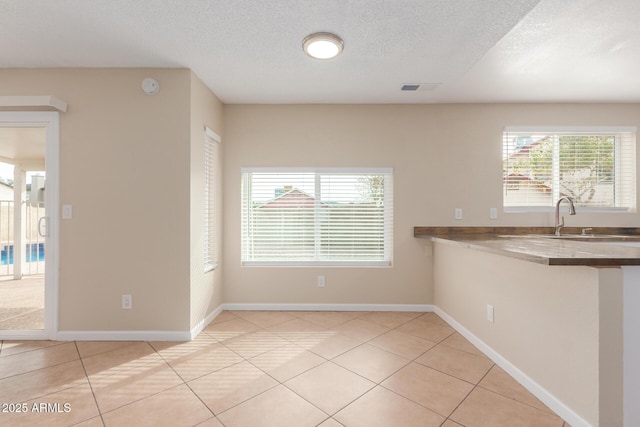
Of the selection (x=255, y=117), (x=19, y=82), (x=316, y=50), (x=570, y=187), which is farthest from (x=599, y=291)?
(x=19, y=82)

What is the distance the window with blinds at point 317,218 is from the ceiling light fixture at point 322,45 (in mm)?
1353

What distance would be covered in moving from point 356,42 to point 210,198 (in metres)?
2.03

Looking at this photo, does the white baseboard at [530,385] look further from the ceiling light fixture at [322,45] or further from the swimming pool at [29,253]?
the swimming pool at [29,253]

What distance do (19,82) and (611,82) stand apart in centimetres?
541

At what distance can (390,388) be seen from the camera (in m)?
1.80

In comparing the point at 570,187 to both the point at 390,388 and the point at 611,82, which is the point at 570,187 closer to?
the point at 611,82

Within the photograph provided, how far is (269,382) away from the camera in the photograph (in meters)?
1.86

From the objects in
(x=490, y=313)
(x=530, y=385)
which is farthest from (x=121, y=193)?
(x=530, y=385)

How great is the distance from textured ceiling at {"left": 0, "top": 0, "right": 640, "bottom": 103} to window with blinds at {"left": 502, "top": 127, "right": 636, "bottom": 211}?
0.47m

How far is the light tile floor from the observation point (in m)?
1.54

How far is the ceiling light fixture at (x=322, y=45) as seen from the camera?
2012 millimetres

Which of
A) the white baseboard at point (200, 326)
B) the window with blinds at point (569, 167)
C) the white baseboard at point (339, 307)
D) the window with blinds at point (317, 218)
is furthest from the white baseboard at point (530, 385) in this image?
the window with blinds at point (569, 167)

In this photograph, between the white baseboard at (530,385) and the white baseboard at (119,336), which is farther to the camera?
the white baseboard at (119,336)

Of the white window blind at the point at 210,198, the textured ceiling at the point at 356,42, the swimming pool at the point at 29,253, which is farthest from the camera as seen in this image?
the swimming pool at the point at 29,253
